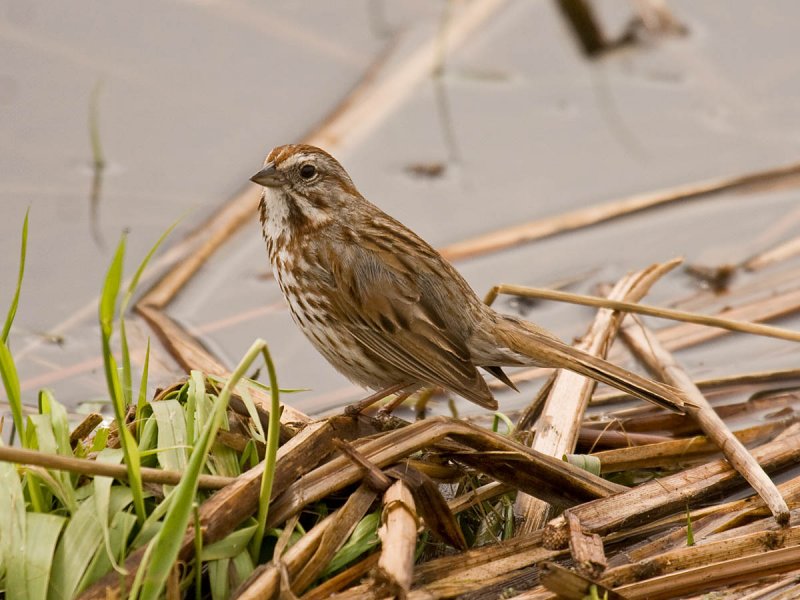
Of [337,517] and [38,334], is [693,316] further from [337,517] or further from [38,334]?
[38,334]

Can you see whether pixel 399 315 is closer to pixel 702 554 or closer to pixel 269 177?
pixel 269 177

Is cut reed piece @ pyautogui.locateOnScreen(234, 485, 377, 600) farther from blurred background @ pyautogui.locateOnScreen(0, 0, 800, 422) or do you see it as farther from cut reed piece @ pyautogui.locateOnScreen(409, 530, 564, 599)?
blurred background @ pyautogui.locateOnScreen(0, 0, 800, 422)

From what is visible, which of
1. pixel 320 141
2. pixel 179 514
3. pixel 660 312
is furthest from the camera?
pixel 320 141

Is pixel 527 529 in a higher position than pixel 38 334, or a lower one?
lower

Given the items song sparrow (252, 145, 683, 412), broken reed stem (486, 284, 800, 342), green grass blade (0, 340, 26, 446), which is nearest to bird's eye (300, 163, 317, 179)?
song sparrow (252, 145, 683, 412)

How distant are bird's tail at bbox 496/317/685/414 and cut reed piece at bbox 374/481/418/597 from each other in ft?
3.14

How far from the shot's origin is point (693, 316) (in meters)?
4.80

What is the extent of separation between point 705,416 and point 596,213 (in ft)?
7.54

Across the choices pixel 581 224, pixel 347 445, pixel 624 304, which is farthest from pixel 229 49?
pixel 347 445

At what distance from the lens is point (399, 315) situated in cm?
471

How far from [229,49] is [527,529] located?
462 cm

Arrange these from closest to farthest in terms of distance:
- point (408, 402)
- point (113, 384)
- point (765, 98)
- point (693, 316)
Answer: point (113, 384)
point (693, 316)
point (408, 402)
point (765, 98)

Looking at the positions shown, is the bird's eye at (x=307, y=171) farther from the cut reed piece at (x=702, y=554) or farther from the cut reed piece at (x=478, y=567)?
the cut reed piece at (x=702, y=554)

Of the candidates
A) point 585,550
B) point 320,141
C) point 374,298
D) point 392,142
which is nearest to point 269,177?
point 374,298
